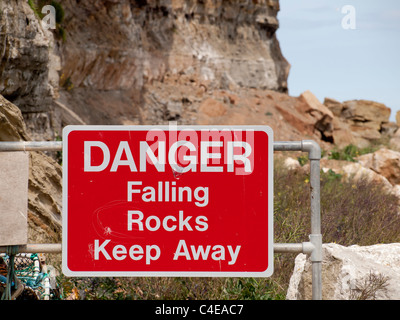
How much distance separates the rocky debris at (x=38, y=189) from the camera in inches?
192

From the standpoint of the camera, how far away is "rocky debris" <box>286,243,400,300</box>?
317cm

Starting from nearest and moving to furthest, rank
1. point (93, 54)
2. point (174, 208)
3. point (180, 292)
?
1. point (174, 208)
2. point (180, 292)
3. point (93, 54)

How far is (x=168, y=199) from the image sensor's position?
9.69 feet

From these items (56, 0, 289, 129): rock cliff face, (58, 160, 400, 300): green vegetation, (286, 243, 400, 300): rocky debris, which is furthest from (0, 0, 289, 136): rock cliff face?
(286, 243, 400, 300): rocky debris

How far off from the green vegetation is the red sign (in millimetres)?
860

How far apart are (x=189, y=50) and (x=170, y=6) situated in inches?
97.1

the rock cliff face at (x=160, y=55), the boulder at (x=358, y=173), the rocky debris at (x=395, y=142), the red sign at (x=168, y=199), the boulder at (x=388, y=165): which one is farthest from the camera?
the rocky debris at (x=395, y=142)

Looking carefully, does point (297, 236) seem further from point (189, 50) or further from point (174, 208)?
point (189, 50)

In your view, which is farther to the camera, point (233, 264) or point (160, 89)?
point (160, 89)

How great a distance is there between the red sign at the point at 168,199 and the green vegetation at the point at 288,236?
0.86 m

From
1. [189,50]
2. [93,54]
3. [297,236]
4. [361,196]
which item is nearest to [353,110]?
[189,50]

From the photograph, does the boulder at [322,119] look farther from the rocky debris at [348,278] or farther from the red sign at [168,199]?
the red sign at [168,199]

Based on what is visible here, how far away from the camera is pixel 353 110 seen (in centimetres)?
3192

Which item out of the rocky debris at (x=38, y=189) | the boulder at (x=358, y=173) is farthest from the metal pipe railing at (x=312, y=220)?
the boulder at (x=358, y=173)
